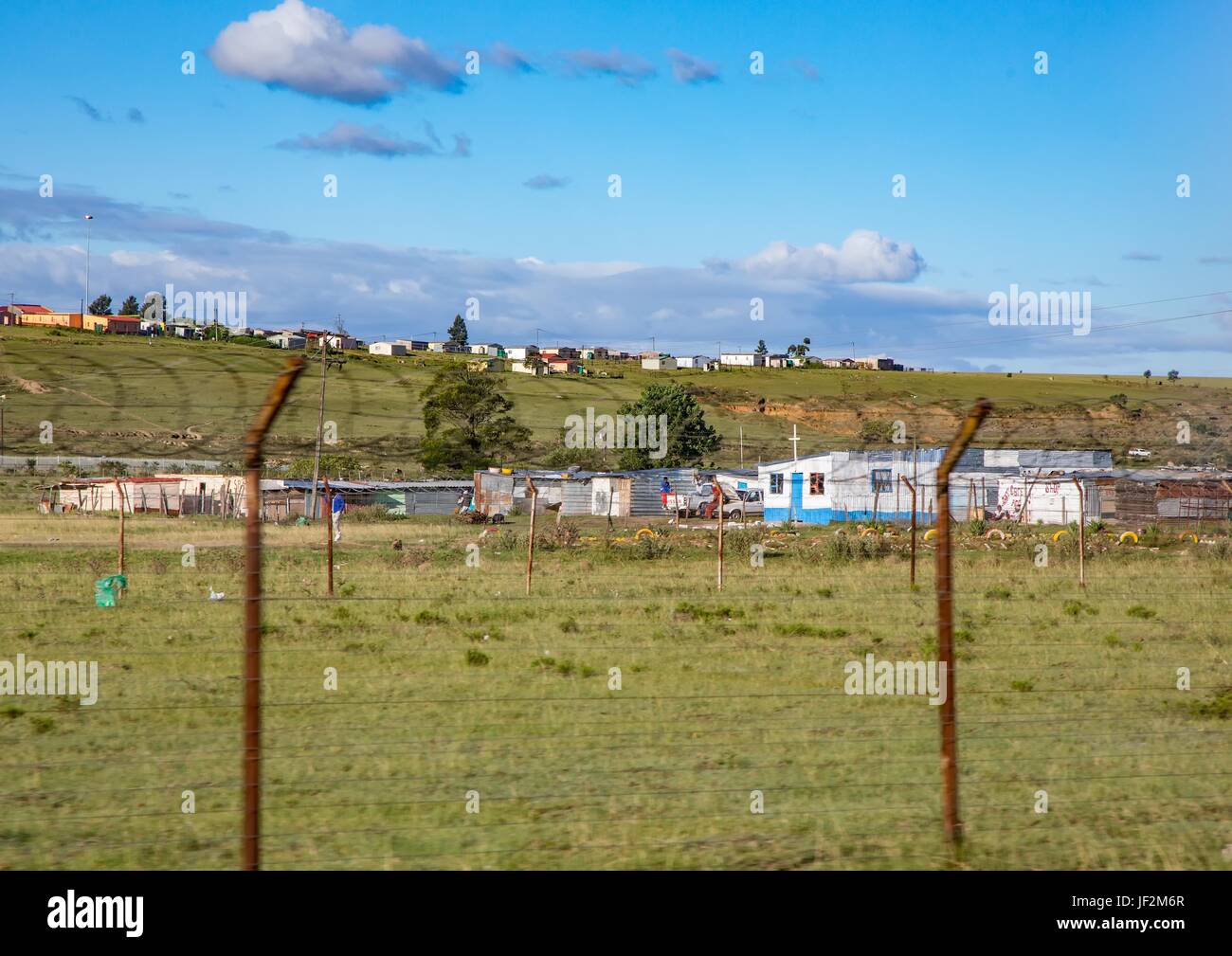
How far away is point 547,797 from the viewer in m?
6.46

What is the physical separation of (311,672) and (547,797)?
4742 millimetres

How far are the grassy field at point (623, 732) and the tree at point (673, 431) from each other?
149ft

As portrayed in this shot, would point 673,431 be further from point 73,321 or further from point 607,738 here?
point 73,321

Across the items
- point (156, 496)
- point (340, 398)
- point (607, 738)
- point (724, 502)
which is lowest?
point (607, 738)

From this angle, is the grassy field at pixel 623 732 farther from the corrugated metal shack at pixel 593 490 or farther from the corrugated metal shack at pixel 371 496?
the corrugated metal shack at pixel 593 490

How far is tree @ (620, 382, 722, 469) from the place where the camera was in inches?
2458

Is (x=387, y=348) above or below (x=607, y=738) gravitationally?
above

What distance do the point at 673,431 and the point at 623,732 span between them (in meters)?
59.9

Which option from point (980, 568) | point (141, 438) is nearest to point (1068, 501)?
point (980, 568)

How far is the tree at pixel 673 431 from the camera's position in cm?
6244

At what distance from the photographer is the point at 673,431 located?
67.6m

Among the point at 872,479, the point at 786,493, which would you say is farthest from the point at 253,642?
the point at 786,493

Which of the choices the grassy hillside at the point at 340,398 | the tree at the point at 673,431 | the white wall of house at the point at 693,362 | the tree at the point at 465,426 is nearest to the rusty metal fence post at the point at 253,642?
the grassy hillside at the point at 340,398
